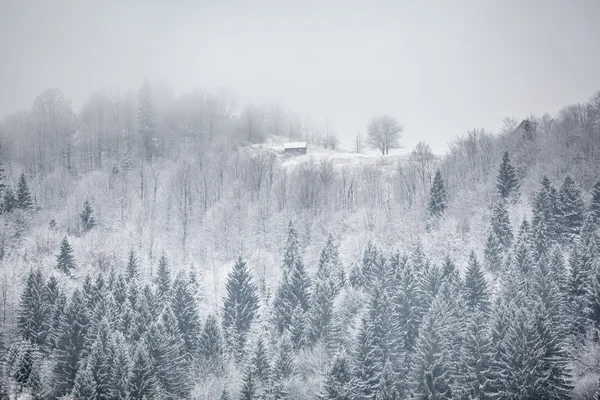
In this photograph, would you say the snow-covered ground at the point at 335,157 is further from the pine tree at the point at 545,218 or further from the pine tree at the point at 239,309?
the pine tree at the point at 239,309

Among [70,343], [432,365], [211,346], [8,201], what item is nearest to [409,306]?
[432,365]

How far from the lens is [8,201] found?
78.6 metres

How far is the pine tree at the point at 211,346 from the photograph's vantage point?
48688 mm

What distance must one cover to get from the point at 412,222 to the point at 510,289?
103 ft

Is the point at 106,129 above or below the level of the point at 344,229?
above

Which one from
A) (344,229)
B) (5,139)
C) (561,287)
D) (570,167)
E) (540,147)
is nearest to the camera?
(561,287)

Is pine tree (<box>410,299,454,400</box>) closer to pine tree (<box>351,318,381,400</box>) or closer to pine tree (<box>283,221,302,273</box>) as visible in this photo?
pine tree (<box>351,318,381,400</box>)

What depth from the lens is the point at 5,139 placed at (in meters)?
104

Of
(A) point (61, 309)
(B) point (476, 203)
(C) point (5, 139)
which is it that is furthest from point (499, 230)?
(C) point (5, 139)

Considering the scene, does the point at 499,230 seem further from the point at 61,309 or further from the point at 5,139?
the point at 5,139

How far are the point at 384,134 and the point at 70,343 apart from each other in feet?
320

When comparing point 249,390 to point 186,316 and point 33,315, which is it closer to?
point 186,316

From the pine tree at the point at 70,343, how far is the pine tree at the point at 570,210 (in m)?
55.0

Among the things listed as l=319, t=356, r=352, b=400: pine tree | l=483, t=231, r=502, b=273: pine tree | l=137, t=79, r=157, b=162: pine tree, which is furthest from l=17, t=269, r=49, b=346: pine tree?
l=137, t=79, r=157, b=162: pine tree
